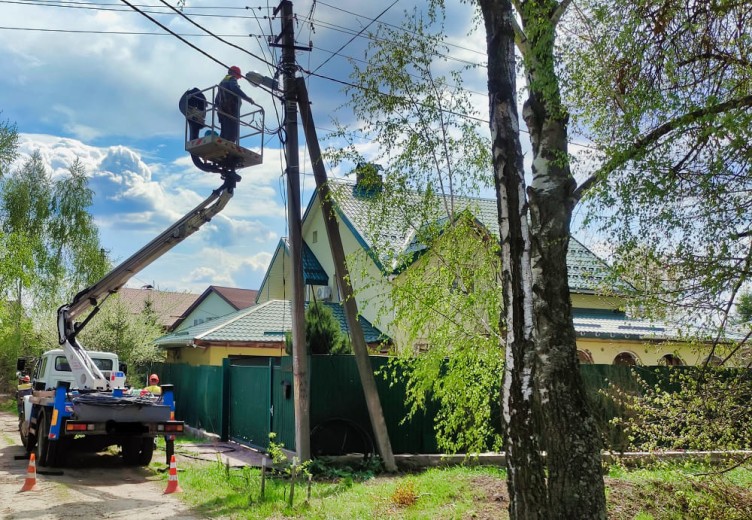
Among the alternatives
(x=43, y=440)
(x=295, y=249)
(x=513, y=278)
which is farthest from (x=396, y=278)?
(x=43, y=440)

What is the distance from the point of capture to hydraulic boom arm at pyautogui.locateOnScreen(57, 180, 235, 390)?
13.4 metres

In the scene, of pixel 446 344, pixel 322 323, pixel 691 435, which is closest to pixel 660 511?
pixel 691 435

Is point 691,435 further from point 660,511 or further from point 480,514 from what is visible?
point 480,514

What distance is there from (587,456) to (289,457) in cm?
830

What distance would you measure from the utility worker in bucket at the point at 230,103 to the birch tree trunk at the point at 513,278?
728cm

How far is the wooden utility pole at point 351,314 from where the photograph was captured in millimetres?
11812

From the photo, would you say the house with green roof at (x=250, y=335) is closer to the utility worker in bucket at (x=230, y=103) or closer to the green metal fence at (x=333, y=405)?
the green metal fence at (x=333, y=405)

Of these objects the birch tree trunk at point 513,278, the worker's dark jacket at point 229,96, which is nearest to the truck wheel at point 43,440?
the worker's dark jacket at point 229,96

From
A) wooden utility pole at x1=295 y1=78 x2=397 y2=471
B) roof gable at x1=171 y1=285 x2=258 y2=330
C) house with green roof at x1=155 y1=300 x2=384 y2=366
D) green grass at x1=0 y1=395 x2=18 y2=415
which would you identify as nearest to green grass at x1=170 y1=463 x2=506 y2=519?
wooden utility pole at x1=295 y1=78 x2=397 y2=471

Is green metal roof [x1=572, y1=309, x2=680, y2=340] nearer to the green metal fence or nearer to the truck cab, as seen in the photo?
the green metal fence

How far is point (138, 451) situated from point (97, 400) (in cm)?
178

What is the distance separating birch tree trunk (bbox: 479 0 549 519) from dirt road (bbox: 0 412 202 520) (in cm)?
503

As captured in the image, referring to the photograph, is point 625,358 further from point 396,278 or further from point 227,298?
point 227,298

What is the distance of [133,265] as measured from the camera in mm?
13562
